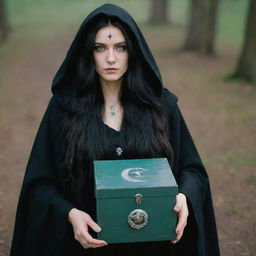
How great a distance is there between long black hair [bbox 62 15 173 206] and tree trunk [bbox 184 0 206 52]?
1365cm

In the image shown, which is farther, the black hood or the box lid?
the black hood

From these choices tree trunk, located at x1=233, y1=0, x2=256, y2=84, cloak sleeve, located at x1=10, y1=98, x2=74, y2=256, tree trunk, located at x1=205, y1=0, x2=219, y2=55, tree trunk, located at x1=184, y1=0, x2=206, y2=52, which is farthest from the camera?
tree trunk, located at x1=205, y1=0, x2=219, y2=55

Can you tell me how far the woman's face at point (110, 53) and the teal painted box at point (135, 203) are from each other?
667 mm

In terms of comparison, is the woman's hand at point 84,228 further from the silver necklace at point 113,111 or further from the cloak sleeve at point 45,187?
the silver necklace at point 113,111

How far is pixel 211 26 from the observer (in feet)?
54.2

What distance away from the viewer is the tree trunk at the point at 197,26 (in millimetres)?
16297

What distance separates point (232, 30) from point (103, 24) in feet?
72.7

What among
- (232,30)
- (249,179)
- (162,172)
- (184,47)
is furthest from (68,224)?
(232,30)

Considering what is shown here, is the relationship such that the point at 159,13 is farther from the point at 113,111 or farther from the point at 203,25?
the point at 113,111

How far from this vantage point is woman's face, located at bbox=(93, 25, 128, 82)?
9.73ft

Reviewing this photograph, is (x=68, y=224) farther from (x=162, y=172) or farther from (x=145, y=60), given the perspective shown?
(x=145, y=60)

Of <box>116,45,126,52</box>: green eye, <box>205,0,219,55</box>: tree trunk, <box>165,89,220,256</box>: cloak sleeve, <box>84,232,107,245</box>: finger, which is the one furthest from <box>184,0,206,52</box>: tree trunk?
<box>84,232,107,245</box>: finger

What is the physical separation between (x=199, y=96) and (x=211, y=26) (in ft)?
18.1

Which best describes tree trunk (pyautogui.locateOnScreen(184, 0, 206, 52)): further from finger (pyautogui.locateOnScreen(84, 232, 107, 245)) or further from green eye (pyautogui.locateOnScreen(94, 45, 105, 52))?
finger (pyautogui.locateOnScreen(84, 232, 107, 245))
